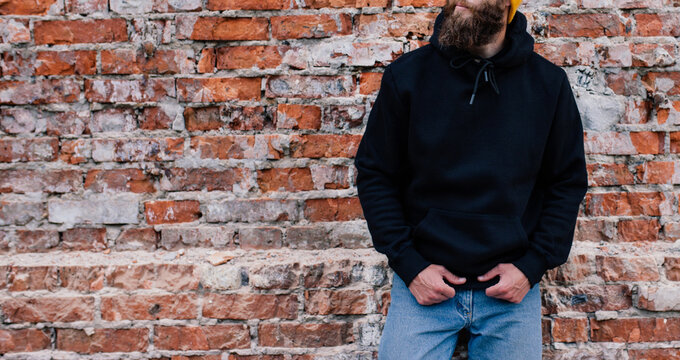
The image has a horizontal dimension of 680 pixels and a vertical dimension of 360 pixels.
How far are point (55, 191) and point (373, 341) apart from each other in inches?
48.4

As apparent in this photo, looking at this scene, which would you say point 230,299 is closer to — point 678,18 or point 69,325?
point 69,325

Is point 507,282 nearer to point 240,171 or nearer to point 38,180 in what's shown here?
point 240,171

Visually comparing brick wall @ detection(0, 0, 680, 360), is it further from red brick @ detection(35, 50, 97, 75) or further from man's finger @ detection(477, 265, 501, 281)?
man's finger @ detection(477, 265, 501, 281)

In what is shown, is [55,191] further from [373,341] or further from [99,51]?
[373,341]

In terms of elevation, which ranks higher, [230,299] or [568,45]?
[568,45]

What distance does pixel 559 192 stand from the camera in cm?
143

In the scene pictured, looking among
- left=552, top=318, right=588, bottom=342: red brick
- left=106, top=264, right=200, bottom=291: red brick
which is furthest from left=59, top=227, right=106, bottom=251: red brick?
left=552, top=318, right=588, bottom=342: red brick

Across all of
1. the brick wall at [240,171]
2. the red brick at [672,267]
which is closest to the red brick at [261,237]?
the brick wall at [240,171]

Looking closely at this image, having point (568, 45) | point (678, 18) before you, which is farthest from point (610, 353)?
point (678, 18)

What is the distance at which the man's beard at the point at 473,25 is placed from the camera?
1.35 m

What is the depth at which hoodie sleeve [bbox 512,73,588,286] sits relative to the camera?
54.6 inches

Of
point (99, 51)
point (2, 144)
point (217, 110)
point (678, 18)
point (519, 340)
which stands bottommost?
point (519, 340)

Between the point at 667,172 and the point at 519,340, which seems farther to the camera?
the point at 667,172

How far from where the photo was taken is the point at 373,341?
169 centimetres
